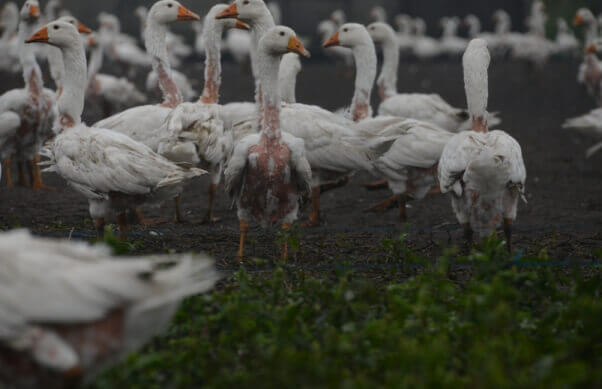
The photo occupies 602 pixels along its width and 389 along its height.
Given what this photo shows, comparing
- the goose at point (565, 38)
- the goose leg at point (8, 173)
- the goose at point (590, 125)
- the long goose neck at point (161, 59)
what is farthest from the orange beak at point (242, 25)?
the goose at point (565, 38)

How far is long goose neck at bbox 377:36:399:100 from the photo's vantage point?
31.1 ft

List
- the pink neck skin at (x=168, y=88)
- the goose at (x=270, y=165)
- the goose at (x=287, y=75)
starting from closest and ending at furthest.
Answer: the goose at (x=270, y=165) → the pink neck skin at (x=168, y=88) → the goose at (x=287, y=75)

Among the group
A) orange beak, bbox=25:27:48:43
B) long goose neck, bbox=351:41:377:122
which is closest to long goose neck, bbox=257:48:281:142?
orange beak, bbox=25:27:48:43

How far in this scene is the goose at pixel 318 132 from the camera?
6793mm

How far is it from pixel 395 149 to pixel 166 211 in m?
2.46

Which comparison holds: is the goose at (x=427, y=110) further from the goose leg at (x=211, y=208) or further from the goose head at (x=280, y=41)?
the goose head at (x=280, y=41)

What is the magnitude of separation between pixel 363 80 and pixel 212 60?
5.23 feet

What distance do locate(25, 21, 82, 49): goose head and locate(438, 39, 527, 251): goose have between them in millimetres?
3052

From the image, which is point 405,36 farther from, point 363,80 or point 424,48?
point 363,80

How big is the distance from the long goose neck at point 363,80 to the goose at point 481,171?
7.15ft

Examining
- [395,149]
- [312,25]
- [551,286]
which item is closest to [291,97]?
[395,149]

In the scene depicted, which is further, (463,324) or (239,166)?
(239,166)

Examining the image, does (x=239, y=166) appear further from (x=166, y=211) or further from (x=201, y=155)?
(x=166, y=211)

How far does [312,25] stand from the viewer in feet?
93.4
